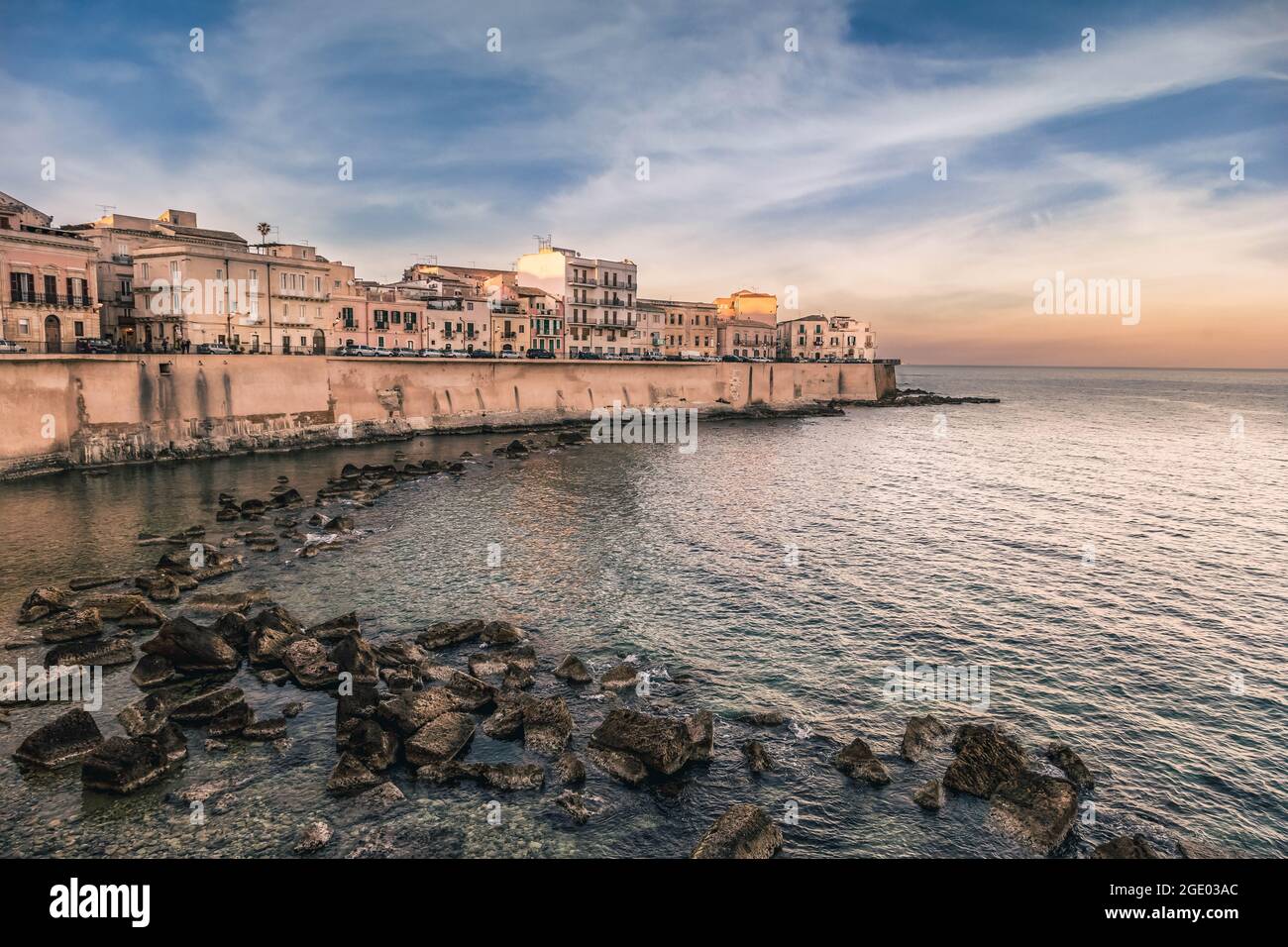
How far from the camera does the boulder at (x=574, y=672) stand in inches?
772

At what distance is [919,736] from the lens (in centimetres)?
1683

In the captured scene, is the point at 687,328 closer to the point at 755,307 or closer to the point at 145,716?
the point at 755,307

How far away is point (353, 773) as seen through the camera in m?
14.9

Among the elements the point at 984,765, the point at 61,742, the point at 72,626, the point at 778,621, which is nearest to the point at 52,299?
the point at 72,626

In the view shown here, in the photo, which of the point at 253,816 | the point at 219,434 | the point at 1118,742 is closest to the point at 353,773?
the point at 253,816

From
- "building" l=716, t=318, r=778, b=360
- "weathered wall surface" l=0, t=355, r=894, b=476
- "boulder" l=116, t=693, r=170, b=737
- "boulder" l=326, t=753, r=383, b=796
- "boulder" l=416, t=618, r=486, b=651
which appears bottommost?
"boulder" l=326, t=753, r=383, b=796

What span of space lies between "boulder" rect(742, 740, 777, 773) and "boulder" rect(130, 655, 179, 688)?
14414mm

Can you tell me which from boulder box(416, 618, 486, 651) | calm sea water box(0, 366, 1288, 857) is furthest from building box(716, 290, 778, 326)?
boulder box(416, 618, 486, 651)

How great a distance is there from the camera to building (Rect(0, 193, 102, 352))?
Result: 49562 mm

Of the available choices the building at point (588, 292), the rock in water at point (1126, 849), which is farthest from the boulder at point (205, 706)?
the building at point (588, 292)

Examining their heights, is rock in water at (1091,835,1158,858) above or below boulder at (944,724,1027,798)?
below

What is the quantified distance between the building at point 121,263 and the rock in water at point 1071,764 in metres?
68.4

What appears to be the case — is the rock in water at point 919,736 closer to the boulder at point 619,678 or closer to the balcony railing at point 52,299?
the boulder at point 619,678

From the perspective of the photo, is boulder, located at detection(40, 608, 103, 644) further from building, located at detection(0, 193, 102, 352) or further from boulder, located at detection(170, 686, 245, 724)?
building, located at detection(0, 193, 102, 352)
